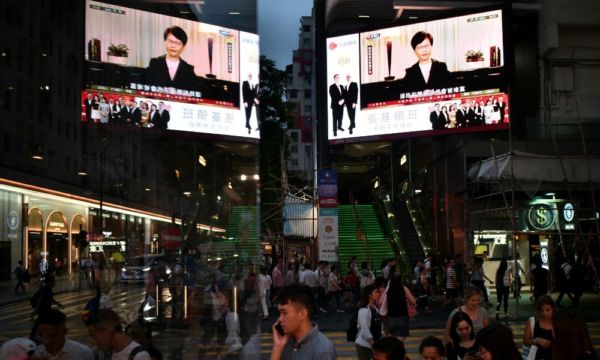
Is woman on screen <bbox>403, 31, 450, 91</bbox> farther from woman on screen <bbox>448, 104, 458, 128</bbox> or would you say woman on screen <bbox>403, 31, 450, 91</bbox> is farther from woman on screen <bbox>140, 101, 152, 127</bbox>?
woman on screen <bbox>140, 101, 152, 127</bbox>

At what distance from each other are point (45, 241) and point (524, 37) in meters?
26.3

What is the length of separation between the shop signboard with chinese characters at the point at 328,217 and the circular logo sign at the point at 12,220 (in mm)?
15796

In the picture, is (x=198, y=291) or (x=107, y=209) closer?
(x=107, y=209)

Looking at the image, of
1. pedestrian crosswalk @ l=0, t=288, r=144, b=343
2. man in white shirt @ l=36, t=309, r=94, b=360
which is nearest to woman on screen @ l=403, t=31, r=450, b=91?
pedestrian crosswalk @ l=0, t=288, r=144, b=343

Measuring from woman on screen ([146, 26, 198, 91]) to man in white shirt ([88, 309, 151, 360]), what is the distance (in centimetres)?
187

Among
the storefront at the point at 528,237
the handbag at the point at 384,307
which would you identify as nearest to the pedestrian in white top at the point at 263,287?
the handbag at the point at 384,307

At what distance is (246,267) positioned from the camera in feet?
18.4

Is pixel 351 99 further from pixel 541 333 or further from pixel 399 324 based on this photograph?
pixel 541 333

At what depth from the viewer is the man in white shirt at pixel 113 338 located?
4367mm

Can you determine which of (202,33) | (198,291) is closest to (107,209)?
(198,291)

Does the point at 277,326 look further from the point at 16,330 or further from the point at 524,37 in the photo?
the point at 524,37

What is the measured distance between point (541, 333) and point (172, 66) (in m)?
3.74

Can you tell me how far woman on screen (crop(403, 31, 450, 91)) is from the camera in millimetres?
25859

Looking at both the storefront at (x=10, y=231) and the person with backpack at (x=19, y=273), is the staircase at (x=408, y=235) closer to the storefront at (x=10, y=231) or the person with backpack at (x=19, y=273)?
the person with backpack at (x=19, y=273)
